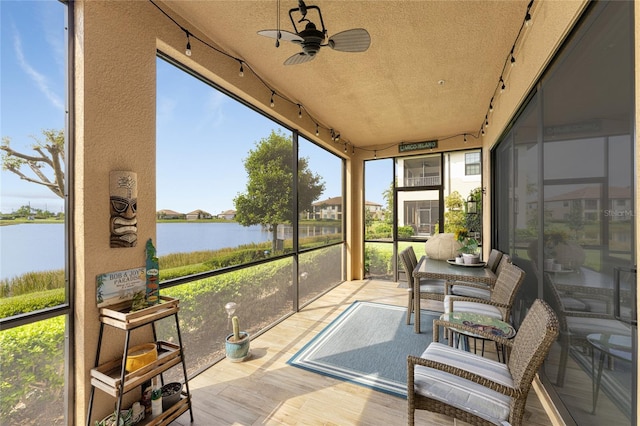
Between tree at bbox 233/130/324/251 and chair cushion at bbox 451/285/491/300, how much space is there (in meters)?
2.38

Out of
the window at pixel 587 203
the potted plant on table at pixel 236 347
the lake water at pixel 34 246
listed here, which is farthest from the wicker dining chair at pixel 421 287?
the lake water at pixel 34 246

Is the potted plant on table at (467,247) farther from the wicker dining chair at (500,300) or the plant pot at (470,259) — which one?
the wicker dining chair at (500,300)

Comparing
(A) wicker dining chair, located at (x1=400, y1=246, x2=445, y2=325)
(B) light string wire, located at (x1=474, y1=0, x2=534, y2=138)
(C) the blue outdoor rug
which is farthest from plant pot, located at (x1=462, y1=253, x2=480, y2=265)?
(B) light string wire, located at (x1=474, y1=0, x2=534, y2=138)

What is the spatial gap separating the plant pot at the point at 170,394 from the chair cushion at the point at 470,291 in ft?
9.93

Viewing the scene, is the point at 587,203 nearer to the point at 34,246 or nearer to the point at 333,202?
the point at 34,246

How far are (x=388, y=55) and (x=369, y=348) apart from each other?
9.97ft

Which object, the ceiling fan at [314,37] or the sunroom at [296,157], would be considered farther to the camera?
the ceiling fan at [314,37]

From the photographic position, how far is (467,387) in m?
1.46

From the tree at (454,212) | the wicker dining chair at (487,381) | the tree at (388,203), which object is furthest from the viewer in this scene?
the tree at (388,203)

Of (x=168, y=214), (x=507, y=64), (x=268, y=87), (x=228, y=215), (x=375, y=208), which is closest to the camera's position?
(x=168, y=214)

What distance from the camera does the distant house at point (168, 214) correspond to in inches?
87.2

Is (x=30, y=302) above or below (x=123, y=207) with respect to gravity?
below

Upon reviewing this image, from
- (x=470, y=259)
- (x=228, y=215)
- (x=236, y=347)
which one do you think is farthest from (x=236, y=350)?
(x=470, y=259)

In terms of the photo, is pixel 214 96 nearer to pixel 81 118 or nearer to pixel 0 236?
pixel 81 118
